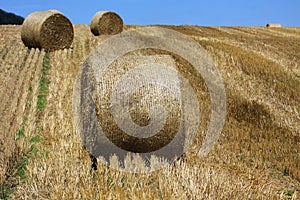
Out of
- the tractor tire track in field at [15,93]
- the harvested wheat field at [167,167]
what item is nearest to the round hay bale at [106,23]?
the harvested wheat field at [167,167]

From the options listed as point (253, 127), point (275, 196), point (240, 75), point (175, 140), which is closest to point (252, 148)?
point (253, 127)

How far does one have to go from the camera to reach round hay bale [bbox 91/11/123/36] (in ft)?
65.3

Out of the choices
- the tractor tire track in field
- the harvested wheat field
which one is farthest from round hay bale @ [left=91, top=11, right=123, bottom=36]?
the tractor tire track in field

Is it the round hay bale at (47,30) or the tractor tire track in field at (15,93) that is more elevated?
the round hay bale at (47,30)

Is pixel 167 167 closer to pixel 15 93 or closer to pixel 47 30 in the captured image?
pixel 15 93

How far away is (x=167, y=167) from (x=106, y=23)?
51.9 feet

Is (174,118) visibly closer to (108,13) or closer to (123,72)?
(123,72)

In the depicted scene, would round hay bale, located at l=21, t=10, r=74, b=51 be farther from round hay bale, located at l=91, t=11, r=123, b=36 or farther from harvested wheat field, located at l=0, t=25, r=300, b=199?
round hay bale, located at l=91, t=11, r=123, b=36

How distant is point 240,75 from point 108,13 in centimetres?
895

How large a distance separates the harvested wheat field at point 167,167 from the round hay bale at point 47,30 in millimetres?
459

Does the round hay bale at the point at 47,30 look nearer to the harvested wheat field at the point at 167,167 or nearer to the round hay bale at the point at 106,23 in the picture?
the harvested wheat field at the point at 167,167

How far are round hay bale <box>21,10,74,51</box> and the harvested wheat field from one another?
46 cm

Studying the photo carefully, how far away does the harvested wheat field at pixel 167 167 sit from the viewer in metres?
4.37

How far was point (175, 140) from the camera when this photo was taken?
6191mm
